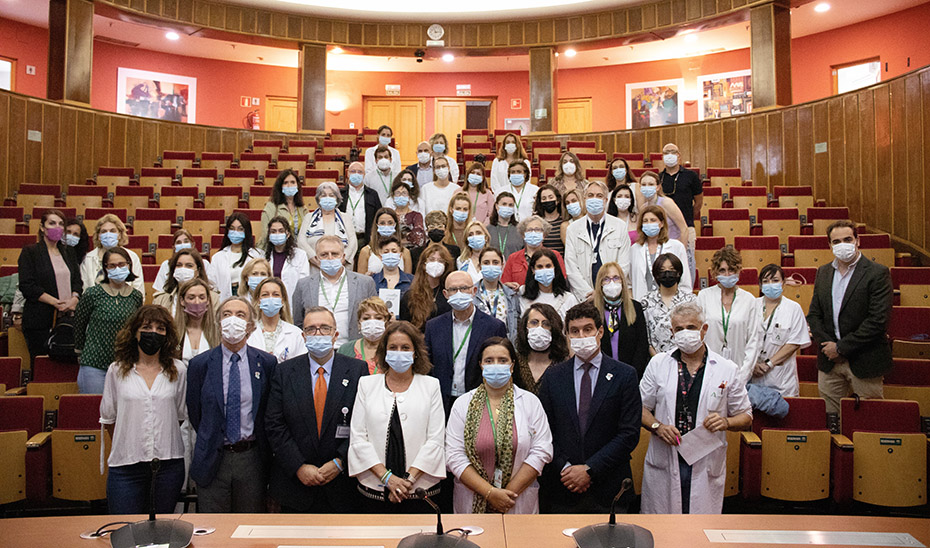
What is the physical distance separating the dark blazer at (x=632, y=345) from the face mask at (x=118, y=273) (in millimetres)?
2496

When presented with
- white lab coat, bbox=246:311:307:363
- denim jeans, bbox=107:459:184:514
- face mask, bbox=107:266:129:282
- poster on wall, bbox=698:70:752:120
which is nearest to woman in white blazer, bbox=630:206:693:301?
white lab coat, bbox=246:311:307:363

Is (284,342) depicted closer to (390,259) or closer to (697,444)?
(390,259)

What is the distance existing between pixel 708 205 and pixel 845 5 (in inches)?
199

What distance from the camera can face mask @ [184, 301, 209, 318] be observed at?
3498 millimetres

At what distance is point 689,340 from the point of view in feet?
10.3

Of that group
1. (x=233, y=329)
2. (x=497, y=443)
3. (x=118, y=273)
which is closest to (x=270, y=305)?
(x=233, y=329)

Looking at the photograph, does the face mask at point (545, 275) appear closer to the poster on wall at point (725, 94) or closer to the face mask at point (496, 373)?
the face mask at point (496, 373)

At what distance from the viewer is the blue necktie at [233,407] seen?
306cm

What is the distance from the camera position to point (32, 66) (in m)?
12.1

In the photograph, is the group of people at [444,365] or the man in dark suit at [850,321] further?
the man in dark suit at [850,321]

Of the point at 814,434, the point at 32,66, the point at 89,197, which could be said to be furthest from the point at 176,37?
the point at 814,434

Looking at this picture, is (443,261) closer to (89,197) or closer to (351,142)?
(89,197)

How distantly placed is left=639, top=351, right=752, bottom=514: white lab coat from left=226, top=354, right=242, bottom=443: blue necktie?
5.60 feet

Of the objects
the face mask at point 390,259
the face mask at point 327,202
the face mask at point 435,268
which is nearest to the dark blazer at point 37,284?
the face mask at point 327,202
